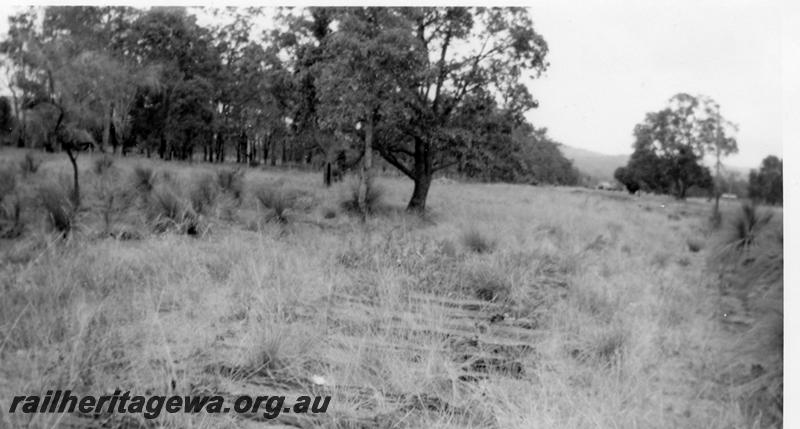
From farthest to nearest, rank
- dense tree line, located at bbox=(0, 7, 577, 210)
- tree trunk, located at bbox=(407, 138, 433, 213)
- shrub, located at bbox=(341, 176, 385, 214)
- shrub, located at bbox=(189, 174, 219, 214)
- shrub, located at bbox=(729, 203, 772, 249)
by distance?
tree trunk, located at bbox=(407, 138, 433, 213) → shrub, located at bbox=(341, 176, 385, 214) → shrub, located at bbox=(189, 174, 219, 214) → dense tree line, located at bbox=(0, 7, 577, 210) → shrub, located at bbox=(729, 203, 772, 249)

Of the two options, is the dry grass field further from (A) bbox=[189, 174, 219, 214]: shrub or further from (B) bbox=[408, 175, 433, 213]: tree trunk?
(B) bbox=[408, 175, 433, 213]: tree trunk

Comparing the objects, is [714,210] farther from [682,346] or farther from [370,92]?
[370,92]

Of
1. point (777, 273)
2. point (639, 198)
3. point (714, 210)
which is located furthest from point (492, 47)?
point (777, 273)

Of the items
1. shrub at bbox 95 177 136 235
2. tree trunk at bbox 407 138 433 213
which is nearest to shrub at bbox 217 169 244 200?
shrub at bbox 95 177 136 235

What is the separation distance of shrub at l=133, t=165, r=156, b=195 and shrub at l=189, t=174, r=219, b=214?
433 mm

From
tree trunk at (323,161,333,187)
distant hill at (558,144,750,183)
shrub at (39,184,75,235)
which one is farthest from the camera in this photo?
tree trunk at (323,161,333,187)

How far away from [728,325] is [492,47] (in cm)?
419

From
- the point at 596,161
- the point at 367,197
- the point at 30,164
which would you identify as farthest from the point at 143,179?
the point at 596,161

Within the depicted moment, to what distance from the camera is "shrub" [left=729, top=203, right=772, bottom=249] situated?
3195 millimetres

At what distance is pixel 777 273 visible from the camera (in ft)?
9.32

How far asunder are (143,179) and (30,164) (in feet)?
3.39

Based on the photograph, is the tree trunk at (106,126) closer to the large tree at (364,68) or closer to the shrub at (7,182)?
the shrub at (7,182)

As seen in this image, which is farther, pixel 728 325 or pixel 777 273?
pixel 728 325

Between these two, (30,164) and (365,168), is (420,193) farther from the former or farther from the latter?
(30,164)
